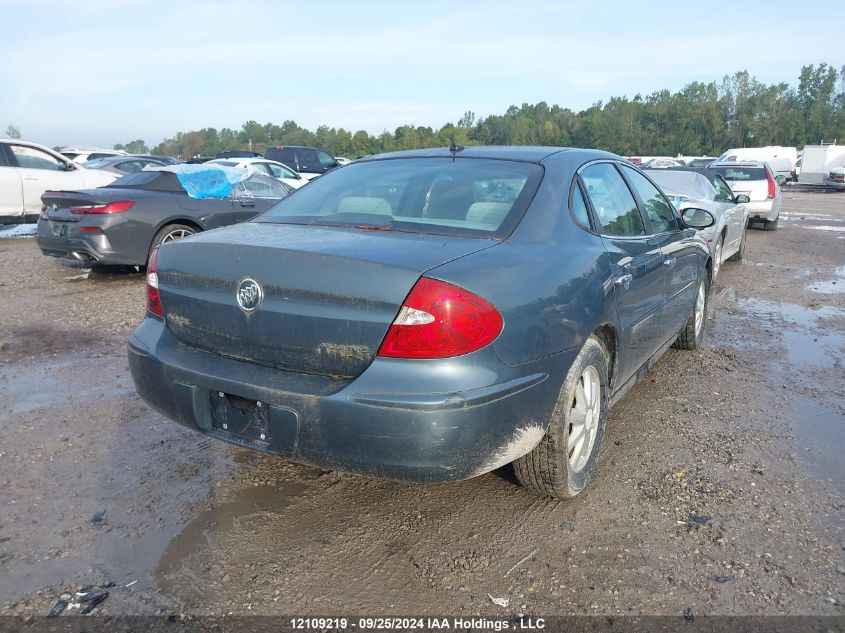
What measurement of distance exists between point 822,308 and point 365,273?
21.2ft

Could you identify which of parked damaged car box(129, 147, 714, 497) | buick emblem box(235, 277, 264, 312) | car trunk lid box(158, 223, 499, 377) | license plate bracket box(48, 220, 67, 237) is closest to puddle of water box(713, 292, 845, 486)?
parked damaged car box(129, 147, 714, 497)

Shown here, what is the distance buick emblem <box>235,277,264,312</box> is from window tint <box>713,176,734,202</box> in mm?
8315

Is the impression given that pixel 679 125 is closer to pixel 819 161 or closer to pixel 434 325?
pixel 819 161

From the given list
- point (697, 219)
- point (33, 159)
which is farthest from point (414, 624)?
point (33, 159)

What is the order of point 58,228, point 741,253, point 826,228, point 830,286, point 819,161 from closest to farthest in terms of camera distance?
point 58,228 → point 830,286 → point 741,253 → point 826,228 → point 819,161

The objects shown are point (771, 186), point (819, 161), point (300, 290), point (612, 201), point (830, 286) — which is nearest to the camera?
point (300, 290)

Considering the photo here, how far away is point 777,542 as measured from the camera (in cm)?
281

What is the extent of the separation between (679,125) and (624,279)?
98.0 metres

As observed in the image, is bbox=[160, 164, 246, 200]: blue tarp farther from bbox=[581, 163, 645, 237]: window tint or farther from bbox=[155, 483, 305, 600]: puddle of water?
bbox=[155, 483, 305, 600]: puddle of water

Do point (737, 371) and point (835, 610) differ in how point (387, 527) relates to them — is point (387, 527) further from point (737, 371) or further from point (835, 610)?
point (737, 371)

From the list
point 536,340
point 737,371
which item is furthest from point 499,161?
point 737,371

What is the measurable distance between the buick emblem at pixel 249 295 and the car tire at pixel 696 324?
368 cm

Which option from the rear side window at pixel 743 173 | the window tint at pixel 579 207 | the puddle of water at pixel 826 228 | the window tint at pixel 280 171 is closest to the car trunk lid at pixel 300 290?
the window tint at pixel 579 207

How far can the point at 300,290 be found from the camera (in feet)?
8.31
